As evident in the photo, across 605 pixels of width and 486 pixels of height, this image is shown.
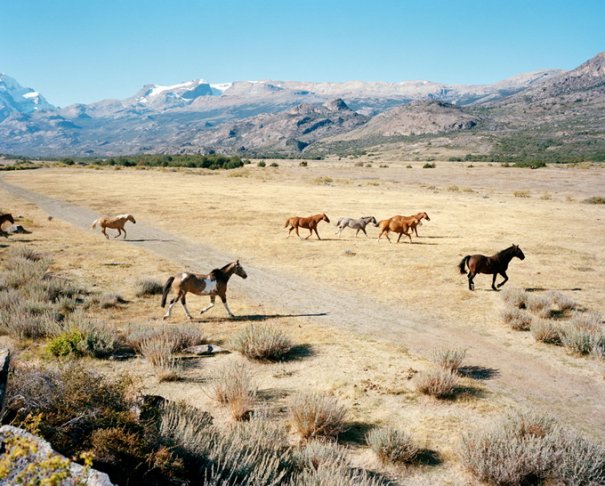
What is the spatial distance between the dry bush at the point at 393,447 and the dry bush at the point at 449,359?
288cm

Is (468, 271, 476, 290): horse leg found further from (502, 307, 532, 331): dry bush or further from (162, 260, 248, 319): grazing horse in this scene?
(162, 260, 248, 319): grazing horse

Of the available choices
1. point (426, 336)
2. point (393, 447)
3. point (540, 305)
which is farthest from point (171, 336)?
point (540, 305)

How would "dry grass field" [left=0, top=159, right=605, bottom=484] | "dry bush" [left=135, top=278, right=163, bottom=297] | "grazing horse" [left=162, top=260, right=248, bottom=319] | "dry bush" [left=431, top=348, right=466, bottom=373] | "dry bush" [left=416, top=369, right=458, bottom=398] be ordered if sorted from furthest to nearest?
1. "dry bush" [left=135, top=278, right=163, bottom=297]
2. "grazing horse" [left=162, top=260, right=248, bottom=319]
3. "dry bush" [left=431, top=348, right=466, bottom=373]
4. "dry bush" [left=416, top=369, right=458, bottom=398]
5. "dry grass field" [left=0, top=159, right=605, bottom=484]

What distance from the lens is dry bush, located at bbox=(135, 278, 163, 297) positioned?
1368cm

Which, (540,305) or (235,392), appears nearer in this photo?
(235,392)

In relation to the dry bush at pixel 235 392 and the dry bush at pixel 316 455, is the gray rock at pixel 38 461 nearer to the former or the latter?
the dry bush at pixel 316 455

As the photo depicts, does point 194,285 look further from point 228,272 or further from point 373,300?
point 373,300

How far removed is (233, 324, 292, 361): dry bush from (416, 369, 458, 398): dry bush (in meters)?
3.05

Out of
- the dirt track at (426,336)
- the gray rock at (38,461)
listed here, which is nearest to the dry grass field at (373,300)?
the dirt track at (426,336)

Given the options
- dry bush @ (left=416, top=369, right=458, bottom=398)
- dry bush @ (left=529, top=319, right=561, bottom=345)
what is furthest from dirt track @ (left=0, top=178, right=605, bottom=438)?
dry bush @ (left=416, top=369, right=458, bottom=398)

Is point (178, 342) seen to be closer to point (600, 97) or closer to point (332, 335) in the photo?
point (332, 335)

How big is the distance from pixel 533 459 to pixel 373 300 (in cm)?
872

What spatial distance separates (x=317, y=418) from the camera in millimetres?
6453

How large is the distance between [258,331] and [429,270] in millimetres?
9830
